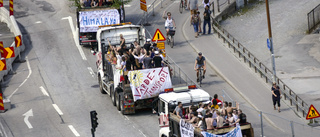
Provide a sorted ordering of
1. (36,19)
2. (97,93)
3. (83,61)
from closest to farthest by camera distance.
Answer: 1. (97,93)
2. (83,61)
3. (36,19)

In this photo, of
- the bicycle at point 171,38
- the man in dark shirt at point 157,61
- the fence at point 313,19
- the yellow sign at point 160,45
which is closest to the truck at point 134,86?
the man in dark shirt at point 157,61

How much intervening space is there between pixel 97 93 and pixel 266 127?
32.4ft

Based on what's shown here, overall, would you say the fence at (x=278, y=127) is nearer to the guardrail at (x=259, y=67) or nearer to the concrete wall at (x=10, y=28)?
the guardrail at (x=259, y=67)

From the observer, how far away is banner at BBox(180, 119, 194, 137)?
23516mm

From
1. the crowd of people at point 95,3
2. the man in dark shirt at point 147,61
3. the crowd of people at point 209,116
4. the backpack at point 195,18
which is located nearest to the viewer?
the crowd of people at point 209,116

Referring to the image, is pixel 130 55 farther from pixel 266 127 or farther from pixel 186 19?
pixel 186 19

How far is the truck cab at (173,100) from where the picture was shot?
2597cm

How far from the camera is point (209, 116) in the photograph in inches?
918

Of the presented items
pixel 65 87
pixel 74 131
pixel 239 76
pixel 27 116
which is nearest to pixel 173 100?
pixel 74 131

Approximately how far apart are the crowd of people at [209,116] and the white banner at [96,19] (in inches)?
642

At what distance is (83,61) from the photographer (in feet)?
131

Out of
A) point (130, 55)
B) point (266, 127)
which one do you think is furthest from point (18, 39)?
point (266, 127)

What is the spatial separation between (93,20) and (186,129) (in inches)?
731

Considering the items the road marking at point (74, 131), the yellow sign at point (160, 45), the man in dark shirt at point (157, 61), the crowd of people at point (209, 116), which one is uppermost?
the man in dark shirt at point (157, 61)
